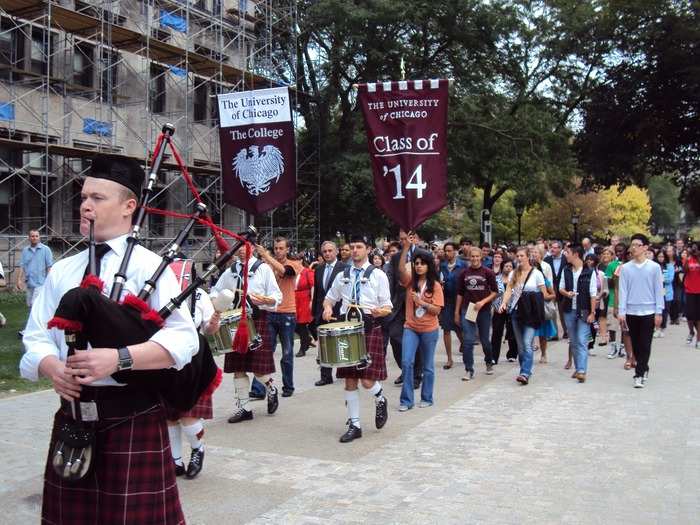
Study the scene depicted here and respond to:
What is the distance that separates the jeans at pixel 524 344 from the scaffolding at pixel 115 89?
38.8 feet

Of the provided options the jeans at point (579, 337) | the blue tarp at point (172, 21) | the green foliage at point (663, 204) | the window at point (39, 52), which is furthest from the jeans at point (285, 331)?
the green foliage at point (663, 204)

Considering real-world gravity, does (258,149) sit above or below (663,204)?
below

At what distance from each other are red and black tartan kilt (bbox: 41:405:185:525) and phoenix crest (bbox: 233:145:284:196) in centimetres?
574

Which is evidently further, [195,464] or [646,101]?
[646,101]

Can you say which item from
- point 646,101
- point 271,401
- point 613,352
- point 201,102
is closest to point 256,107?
point 271,401

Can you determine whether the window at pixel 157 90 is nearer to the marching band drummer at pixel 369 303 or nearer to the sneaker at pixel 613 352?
the sneaker at pixel 613 352

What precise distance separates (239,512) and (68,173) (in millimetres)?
19311

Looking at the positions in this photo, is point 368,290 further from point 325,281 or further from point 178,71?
point 178,71

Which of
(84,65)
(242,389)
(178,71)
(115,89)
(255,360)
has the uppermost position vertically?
(178,71)

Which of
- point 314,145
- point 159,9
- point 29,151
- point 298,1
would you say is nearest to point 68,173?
point 29,151

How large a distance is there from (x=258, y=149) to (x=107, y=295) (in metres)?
6.10

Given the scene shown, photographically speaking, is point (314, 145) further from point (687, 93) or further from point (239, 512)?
point (239, 512)

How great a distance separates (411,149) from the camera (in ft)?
25.6

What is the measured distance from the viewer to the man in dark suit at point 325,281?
9586mm
